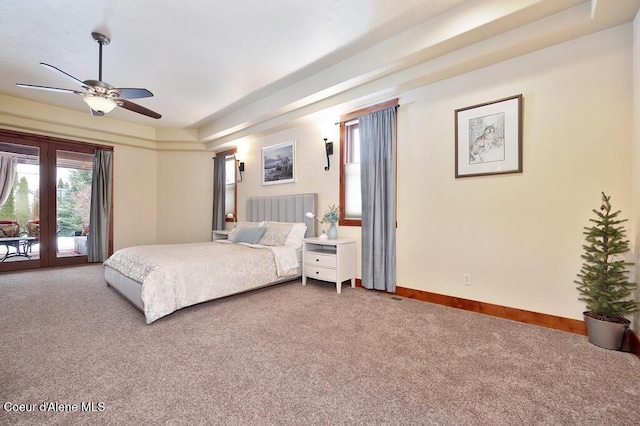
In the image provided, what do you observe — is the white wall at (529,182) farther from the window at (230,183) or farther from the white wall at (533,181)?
the window at (230,183)

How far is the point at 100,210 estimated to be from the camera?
5699 millimetres

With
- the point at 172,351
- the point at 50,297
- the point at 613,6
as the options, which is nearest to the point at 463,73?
the point at 613,6

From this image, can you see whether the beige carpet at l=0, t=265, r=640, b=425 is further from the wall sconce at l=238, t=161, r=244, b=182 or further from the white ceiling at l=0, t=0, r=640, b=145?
the wall sconce at l=238, t=161, r=244, b=182

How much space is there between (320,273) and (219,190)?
147 inches

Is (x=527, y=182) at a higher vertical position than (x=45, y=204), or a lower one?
higher

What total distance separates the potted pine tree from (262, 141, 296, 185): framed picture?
3887 millimetres

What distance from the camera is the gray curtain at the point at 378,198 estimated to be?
11.7 ft

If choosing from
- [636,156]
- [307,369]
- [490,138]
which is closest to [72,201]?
[307,369]

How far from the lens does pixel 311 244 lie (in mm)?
4211

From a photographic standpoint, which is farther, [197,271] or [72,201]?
[72,201]

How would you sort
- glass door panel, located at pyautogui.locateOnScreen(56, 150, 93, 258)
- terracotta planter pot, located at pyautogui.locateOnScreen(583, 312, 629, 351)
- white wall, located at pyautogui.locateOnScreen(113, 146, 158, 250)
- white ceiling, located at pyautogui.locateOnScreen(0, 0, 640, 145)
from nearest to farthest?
terracotta planter pot, located at pyautogui.locateOnScreen(583, 312, 629, 351) → white ceiling, located at pyautogui.locateOnScreen(0, 0, 640, 145) → glass door panel, located at pyautogui.locateOnScreen(56, 150, 93, 258) → white wall, located at pyautogui.locateOnScreen(113, 146, 158, 250)

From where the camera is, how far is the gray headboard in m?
4.51

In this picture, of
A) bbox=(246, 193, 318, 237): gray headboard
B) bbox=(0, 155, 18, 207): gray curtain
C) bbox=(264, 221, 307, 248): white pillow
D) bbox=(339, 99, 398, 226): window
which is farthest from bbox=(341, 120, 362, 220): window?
bbox=(0, 155, 18, 207): gray curtain

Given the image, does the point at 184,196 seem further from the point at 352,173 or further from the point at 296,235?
the point at 352,173
